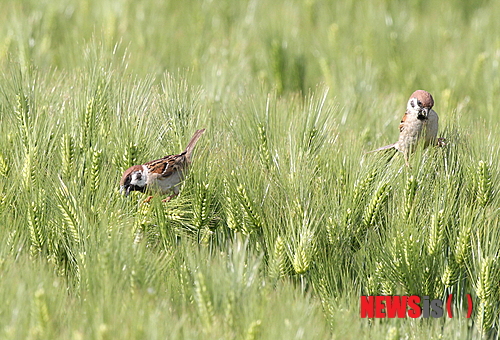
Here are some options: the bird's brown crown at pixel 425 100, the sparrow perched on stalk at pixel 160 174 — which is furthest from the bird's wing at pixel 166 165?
the bird's brown crown at pixel 425 100

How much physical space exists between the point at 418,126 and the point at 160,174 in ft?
3.71

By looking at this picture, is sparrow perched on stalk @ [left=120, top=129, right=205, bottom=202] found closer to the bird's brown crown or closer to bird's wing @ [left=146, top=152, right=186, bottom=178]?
bird's wing @ [left=146, top=152, right=186, bottom=178]

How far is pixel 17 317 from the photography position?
195 cm

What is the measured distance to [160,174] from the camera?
270cm

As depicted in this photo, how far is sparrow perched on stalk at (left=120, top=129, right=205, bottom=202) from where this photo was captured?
2.63 metres

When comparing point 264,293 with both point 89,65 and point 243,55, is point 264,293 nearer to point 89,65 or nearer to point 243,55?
point 89,65

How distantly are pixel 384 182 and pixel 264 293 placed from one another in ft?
2.68

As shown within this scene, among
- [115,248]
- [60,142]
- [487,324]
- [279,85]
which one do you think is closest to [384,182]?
[487,324]

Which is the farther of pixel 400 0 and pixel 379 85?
pixel 400 0

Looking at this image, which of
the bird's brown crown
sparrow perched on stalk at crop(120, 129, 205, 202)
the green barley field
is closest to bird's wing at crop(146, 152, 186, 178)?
sparrow perched on stalk at crop(120, 129, 205, 202)

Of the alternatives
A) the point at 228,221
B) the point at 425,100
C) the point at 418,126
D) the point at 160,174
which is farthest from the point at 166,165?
the point at 425,100

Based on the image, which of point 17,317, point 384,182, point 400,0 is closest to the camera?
point 17,317

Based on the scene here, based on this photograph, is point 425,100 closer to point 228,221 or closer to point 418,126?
point 418,126

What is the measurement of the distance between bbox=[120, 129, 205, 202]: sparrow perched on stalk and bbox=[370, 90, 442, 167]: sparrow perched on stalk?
2.73 ft
